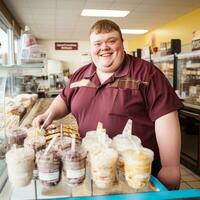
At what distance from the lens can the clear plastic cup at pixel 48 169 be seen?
38.5 inches

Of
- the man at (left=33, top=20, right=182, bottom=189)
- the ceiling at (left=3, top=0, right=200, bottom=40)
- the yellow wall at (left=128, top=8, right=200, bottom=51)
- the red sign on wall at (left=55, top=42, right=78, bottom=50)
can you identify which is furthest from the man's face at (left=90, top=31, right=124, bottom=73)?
the red sign on wall at (left=55, top=42, right=78, bottom=50)

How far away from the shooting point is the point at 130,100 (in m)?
1.50

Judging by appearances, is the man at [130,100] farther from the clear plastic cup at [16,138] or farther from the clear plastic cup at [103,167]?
the clear plastic cup at [103,167]

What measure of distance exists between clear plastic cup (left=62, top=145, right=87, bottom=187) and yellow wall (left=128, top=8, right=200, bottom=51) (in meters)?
6.24

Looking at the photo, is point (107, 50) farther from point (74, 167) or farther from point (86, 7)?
point (86, 7)

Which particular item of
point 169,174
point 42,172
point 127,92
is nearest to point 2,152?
point 42,172

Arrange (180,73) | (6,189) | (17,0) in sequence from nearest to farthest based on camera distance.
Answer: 1. (6,189)
2. (180,73)
3. (17,0)

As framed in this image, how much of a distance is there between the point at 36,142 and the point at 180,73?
4.36 metres

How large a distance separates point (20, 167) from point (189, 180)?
3.44m

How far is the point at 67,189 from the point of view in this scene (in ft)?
3.38

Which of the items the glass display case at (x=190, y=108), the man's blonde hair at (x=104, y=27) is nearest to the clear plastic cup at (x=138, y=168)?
the man's blonde hair at (x=104, y=27)

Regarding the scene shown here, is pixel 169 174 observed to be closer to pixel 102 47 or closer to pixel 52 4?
pixel 102 47

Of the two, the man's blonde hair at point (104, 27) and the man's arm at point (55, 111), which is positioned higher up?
the man's blonde hair at point (104, 27)

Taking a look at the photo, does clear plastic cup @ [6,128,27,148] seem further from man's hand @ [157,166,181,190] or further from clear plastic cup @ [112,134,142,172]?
man's hand @ [157,166,181,190]
